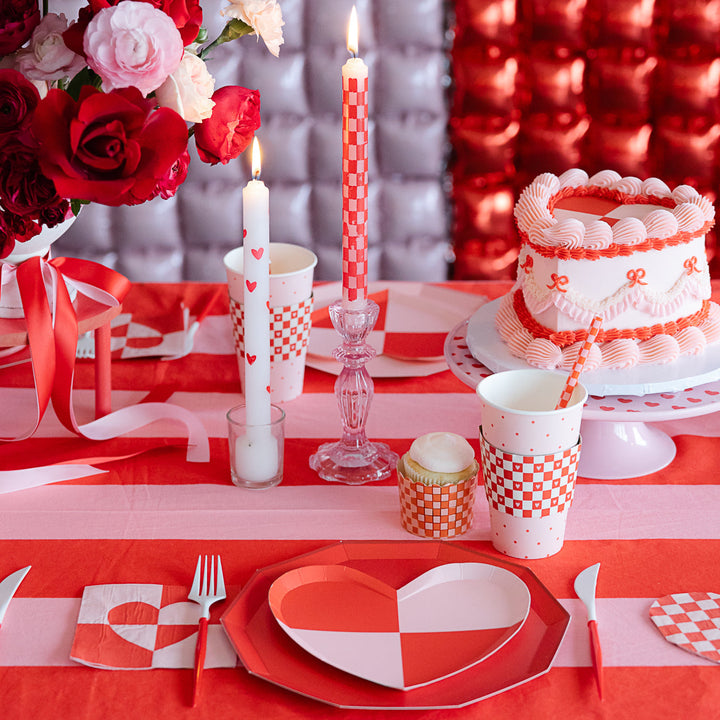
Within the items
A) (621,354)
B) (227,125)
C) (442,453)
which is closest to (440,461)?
(442,453)

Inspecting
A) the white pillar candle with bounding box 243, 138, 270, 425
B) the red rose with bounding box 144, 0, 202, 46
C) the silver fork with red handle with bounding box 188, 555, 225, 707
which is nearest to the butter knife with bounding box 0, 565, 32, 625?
the silver fork with red handle with bounding box 188, 555, 225, 707

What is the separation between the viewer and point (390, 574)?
81cm

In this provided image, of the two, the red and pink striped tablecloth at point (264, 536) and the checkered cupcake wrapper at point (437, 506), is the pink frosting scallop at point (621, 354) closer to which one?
the red and pink striped tablecloth at point (264, 536)

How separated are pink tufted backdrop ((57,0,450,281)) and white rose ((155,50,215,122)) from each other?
3.64ft

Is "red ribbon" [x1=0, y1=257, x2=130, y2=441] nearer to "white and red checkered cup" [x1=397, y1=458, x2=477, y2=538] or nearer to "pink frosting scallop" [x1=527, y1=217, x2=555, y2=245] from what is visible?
"white and red checkered cup" [x1=397, y1=458, x2=477, y2=538]

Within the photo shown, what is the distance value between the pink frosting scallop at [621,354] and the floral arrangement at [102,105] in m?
0.44

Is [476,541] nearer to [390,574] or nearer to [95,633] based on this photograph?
[390,574]

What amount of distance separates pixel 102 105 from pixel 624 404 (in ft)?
1.83

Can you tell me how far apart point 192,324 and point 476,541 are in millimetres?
624

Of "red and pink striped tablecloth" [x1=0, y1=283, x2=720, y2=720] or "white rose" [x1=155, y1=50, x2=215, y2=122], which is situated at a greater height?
"white rose" [x1=155, y1=50, x2=215, y2=122]

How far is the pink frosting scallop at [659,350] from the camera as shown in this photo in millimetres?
1013

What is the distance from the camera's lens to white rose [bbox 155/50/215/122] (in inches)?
33.1

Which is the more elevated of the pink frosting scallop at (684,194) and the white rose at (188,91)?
the white rose at (188,91)

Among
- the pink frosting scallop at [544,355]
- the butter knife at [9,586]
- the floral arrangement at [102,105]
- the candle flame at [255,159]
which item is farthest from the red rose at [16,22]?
the pink frosting scallop at [544,355]
